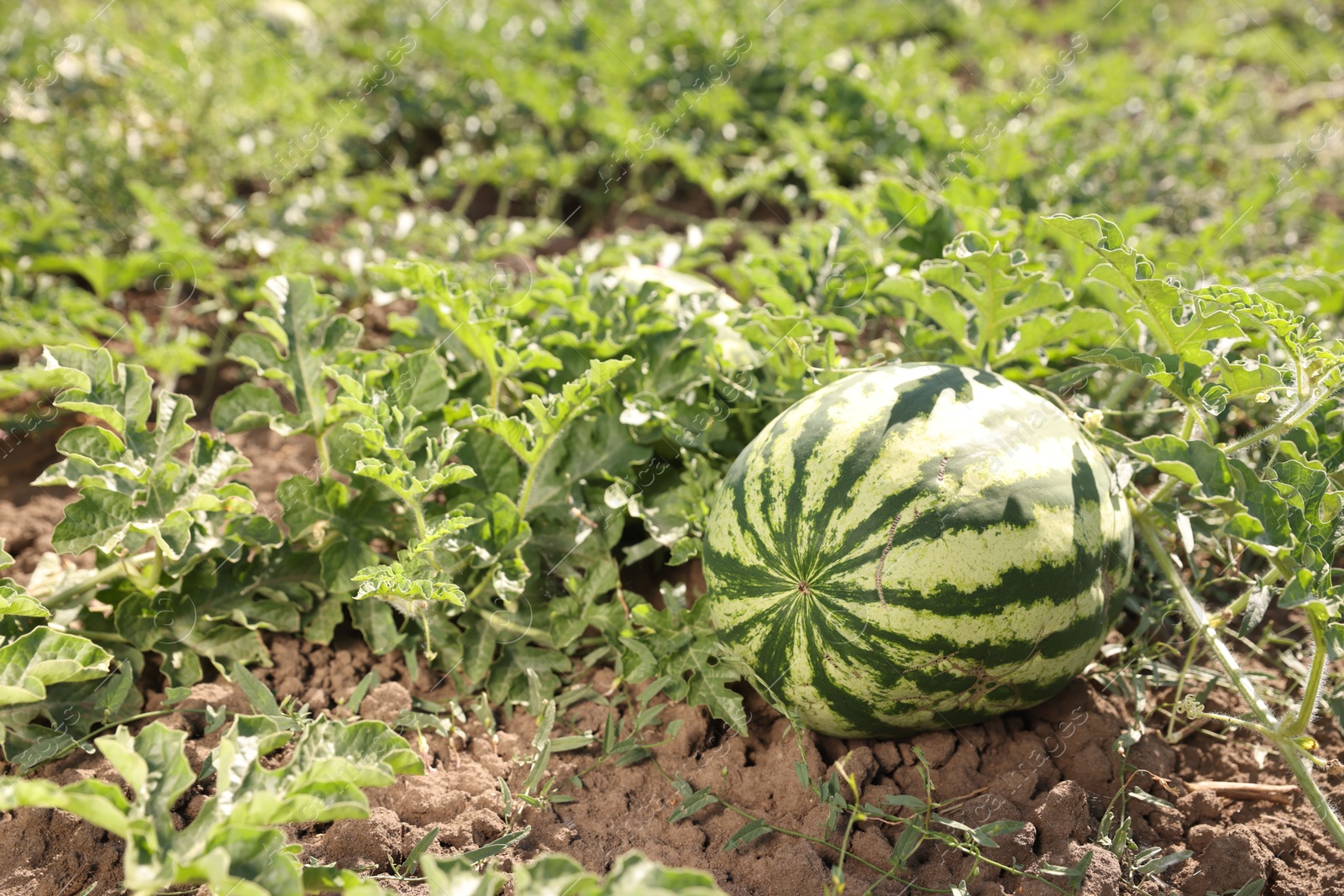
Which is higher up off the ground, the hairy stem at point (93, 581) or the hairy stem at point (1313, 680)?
the hairy stem at point (93, 581)

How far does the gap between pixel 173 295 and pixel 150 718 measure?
220 cm

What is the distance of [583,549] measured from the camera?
263cm

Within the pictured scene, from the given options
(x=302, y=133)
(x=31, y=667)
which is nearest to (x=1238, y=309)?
(x=31, y=667)

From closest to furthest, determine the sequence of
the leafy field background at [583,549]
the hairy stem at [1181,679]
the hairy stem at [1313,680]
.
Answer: the hairy stem at [1313,680]
the leafy field background at [583,549]
the hairy stem at [1181,679]

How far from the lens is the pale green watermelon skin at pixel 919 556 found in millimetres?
1934

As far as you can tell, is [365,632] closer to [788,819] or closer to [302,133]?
[788,819]

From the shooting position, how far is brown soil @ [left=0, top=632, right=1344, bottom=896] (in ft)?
6.60

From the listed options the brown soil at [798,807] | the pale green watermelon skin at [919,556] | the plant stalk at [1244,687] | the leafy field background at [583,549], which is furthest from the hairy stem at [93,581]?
the plant stalk at [1244,687]

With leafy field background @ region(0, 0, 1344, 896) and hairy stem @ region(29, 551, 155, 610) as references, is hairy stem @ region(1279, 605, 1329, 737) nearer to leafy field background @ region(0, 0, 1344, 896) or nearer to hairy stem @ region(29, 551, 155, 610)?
leafy field background @ region(0, 0, 1344, 896)

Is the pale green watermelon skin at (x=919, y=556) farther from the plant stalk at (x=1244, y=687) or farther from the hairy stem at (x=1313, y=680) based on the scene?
the hairy stem at (x=1313, y=680)

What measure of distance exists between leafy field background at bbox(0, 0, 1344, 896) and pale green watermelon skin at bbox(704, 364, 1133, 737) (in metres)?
0.19

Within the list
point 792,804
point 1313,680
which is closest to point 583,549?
point 792,804

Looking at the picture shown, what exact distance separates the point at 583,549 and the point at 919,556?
101 cm

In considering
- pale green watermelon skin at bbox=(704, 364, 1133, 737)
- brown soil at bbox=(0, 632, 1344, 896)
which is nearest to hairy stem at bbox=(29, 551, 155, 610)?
brown soil at bbox=(0, 632, 1344, 896)
